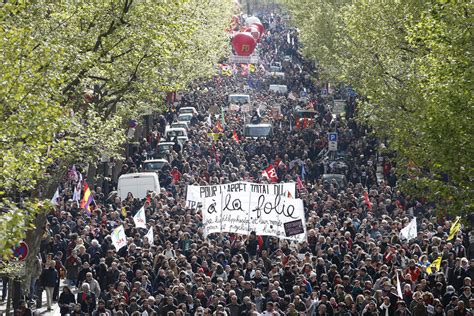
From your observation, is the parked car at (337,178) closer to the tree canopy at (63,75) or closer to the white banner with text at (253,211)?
the tree canopy at (63,75)

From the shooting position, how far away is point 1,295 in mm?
31828

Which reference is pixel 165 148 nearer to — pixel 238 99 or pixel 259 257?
pixel 238 99

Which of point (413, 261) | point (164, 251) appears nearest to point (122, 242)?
point (164, 251)

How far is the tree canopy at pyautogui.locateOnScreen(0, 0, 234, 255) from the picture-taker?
20922 mm

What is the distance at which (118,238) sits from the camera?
29531 mm

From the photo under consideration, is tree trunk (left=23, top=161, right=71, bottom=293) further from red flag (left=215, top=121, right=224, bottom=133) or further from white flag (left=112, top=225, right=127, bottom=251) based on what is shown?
red flag (left=215, top=121, right=224, bottom=133)

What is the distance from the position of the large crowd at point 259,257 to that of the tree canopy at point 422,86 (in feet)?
4.83

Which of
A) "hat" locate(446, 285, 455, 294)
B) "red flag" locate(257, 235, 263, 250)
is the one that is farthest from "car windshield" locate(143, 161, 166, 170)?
"hat" locate(446, 285, 455, 294)

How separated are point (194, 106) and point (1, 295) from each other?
3749 cm

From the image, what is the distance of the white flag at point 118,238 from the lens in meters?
29.4

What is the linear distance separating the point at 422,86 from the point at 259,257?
5.03 meters

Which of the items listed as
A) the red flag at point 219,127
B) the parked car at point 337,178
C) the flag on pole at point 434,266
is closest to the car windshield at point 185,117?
the red flag at point 219,127

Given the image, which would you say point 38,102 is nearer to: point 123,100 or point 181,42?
point 181,42

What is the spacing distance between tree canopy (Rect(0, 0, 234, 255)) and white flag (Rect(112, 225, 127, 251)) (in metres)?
1.83
